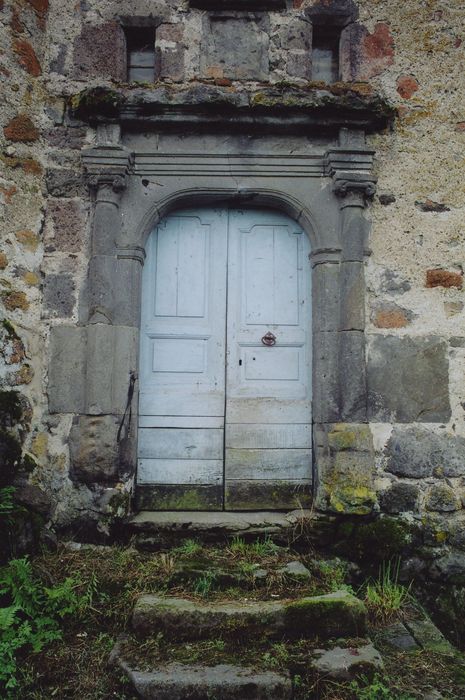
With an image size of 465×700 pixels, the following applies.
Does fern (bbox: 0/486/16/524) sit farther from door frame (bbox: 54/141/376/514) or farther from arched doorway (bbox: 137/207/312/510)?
arched doorway (bbox: 137/207/312/510)

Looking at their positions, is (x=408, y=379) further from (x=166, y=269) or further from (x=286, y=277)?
(x=166, y=269)

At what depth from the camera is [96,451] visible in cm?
393

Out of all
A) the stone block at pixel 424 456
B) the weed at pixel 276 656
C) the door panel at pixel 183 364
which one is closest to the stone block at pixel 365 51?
the door panel at pixel 183 364

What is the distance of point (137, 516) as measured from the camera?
13.2ft

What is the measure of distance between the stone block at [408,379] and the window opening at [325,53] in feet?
6.59

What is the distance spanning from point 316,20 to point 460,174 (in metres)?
1.55

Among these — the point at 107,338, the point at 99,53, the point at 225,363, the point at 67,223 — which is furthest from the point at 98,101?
the point at 225,363

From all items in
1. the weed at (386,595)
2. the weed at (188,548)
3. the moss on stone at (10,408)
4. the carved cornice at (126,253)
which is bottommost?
the weed at (386,595)

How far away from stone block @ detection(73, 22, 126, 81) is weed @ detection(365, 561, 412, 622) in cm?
385

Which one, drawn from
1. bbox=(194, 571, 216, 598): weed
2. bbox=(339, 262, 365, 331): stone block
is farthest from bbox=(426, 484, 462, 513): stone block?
bbox=(194, 571, 216, 598): weed

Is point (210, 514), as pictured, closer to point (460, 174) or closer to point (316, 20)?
point (460, 174)

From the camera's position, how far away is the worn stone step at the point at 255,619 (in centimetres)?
297

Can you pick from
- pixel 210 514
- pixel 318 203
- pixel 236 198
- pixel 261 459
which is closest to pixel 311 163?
pixel 318 203

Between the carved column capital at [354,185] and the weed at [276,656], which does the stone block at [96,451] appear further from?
the carved column capital at [354,185]
